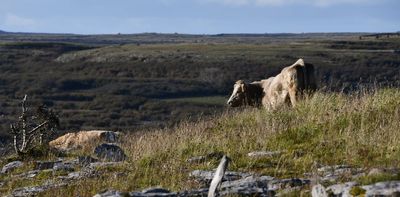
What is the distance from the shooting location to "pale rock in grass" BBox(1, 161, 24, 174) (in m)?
12.7

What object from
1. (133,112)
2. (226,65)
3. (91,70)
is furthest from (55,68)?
(133,112)

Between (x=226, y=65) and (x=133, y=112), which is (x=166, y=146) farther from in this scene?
(x=226, y=65)

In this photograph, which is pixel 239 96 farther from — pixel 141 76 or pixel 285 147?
pixel 141 76

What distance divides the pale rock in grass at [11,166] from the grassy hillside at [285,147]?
58.1 inches

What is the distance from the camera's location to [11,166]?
42.3 feet

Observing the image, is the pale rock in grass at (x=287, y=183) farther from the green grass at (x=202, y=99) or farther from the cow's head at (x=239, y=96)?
the green grass at (x=202, y=99)

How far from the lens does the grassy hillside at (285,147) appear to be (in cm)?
964

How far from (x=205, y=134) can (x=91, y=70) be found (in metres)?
109

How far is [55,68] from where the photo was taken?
125562 millimetres

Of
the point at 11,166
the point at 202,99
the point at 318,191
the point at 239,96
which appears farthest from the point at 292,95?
the point at 202,99

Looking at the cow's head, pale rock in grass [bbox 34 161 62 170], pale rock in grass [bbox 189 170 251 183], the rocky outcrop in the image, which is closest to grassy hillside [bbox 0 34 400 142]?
the cow's head

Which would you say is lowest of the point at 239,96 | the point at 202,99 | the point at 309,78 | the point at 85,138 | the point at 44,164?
the point at 202,99

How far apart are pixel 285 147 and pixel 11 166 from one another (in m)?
4.91

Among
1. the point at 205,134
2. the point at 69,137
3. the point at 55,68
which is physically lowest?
the point at 55,68
